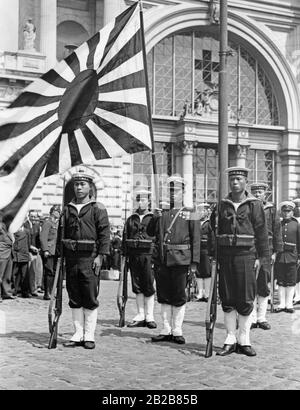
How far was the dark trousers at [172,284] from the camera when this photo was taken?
24.3ft

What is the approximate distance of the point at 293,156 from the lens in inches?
→ 1110

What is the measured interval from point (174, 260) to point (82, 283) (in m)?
1.19

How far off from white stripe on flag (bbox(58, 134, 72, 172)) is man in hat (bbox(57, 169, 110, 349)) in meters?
0.25

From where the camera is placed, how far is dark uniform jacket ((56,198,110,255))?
6891mm

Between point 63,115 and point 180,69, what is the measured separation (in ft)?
66.6

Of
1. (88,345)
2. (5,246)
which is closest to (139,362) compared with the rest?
(88,345)

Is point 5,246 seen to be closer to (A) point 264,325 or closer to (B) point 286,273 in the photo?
(B) point 286,273

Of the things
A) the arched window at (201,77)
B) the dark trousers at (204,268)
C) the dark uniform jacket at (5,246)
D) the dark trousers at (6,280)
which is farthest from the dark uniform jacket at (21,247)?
the arched window at (201,77)

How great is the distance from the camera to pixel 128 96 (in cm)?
747

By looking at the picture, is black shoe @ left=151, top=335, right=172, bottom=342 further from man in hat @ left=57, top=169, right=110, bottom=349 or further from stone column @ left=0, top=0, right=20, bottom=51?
stone column @ left=0, top=0, right=20, bottom=51

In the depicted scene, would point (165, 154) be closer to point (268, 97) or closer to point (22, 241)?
point (268, 97)
